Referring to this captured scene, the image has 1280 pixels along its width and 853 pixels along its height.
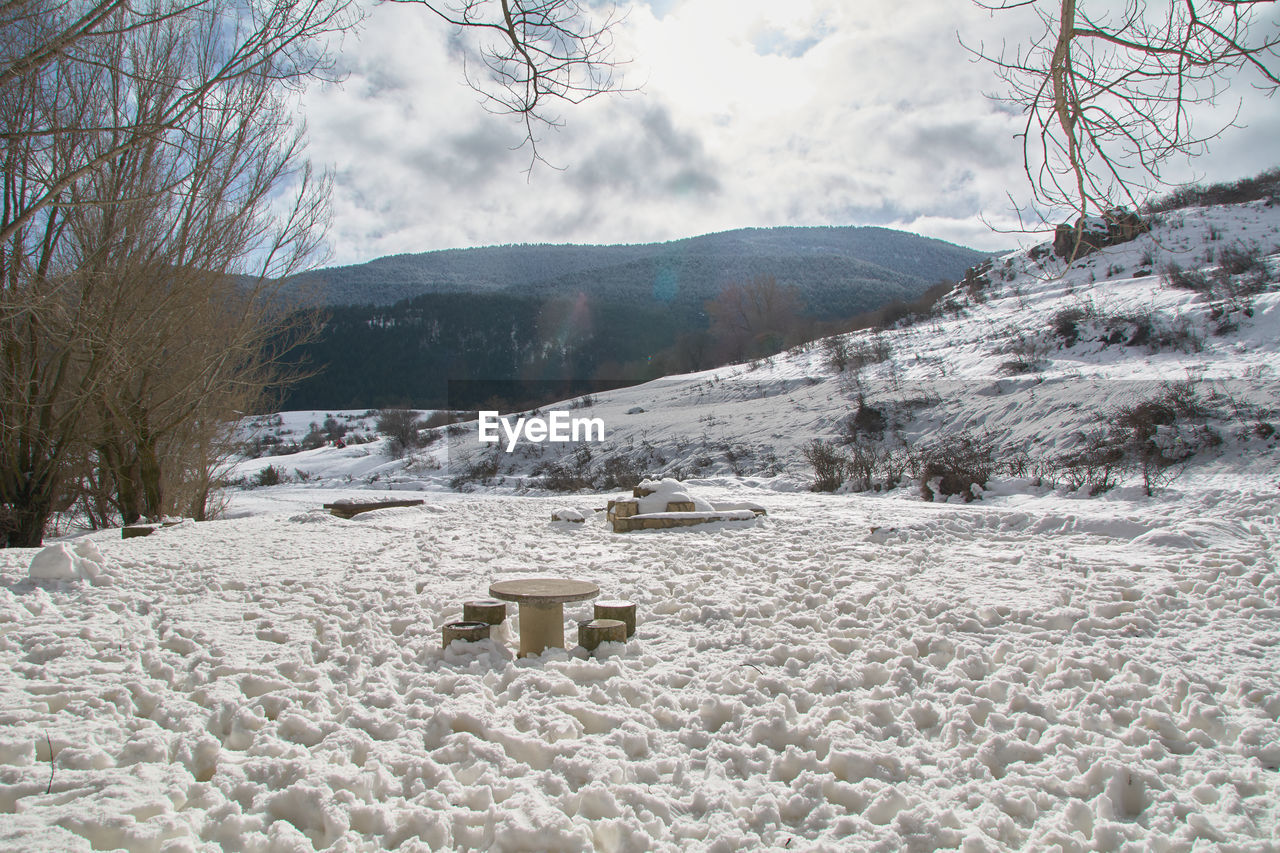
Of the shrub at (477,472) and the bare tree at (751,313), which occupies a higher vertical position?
the bare tree at (751,313)

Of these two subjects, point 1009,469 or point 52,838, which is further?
point 1009,469

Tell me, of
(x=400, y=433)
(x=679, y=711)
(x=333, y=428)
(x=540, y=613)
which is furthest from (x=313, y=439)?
(x=679, y=711)

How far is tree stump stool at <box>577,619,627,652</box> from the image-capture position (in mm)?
3447

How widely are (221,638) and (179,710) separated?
1.02 meters

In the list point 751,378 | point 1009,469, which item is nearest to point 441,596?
point 1009,469

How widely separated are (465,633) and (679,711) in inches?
49.3

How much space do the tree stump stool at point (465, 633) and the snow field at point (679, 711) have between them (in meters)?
0.07

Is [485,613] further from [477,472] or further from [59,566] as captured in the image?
[477,472]

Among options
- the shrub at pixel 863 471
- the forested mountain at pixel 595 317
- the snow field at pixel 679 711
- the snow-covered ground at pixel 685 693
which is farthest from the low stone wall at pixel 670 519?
the forested mountain at pixel 595 317

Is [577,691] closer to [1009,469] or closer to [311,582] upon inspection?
[311,582]

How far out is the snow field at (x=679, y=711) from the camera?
201 cm

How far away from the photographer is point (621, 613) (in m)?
3.65

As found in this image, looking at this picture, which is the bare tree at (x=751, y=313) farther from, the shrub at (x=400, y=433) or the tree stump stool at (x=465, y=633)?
the tree stump stool at (x=465, y=633)

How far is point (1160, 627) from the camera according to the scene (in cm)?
360
